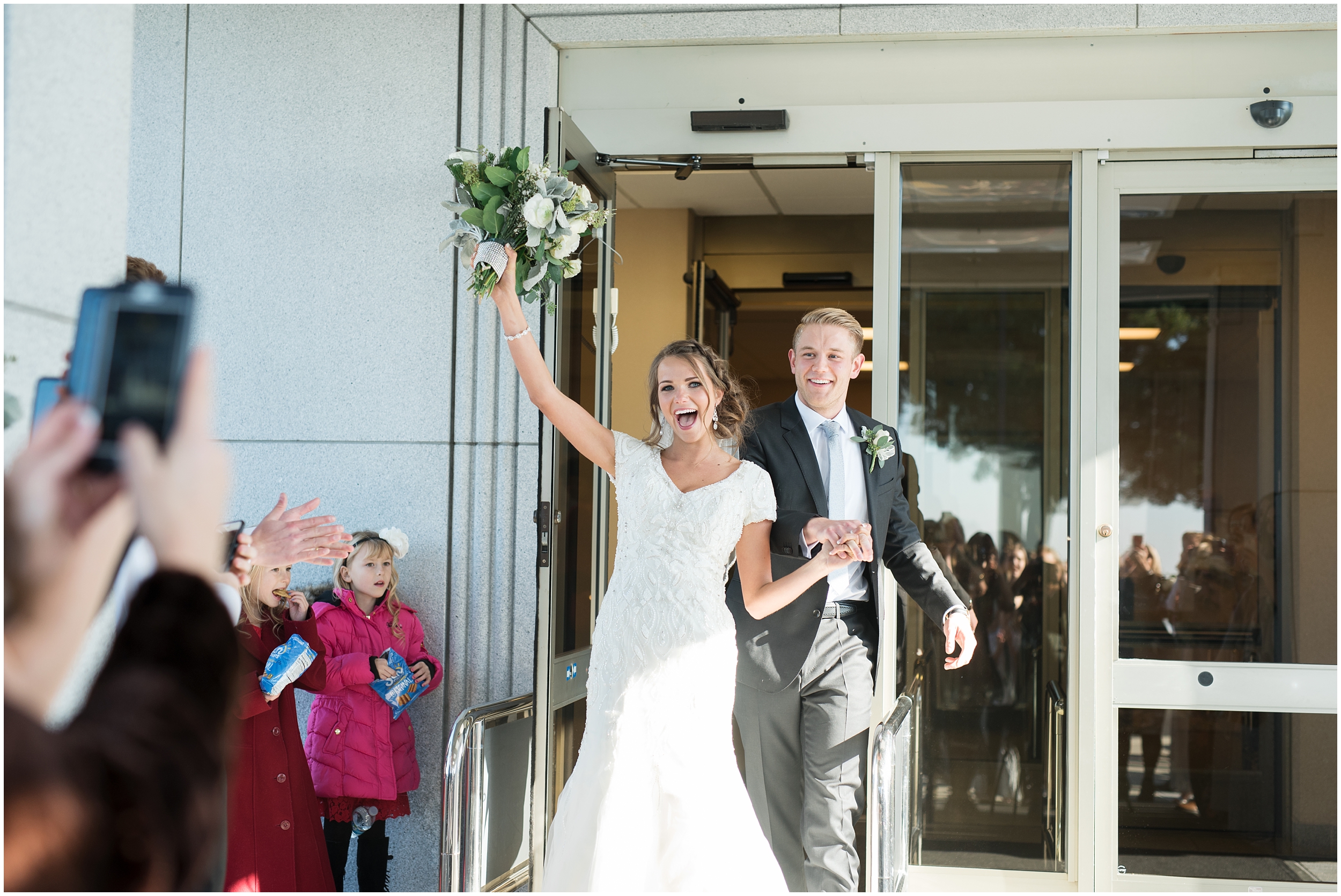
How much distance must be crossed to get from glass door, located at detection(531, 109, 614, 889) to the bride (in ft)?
2.73

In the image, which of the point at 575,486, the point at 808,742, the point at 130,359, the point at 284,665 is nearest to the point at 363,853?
the point at 284,665

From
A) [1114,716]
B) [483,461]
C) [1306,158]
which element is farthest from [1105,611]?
[483,461]

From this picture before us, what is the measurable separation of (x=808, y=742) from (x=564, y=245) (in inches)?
70.2

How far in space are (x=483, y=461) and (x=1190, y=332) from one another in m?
3.02

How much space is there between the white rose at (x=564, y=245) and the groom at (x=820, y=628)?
3.00 feet

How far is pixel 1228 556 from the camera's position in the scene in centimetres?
434

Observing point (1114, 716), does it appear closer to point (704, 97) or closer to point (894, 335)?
point (894, 335)

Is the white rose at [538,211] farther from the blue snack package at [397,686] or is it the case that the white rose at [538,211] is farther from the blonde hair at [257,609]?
the blue snack package at [397,686]

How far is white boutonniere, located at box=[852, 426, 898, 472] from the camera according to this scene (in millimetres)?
3695

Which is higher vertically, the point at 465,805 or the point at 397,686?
the point at 397,686

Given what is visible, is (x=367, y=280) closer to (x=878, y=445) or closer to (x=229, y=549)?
(x=878, y=445)

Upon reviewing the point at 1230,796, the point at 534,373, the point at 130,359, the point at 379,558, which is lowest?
the point at 1230,796

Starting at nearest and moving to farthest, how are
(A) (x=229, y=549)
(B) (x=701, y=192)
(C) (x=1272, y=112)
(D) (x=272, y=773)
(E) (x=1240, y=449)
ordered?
(A) (x=229, y=549), (D) (x=272, y=773), (C) (x=1272, y=112), (E) (x=1240, y=449), (B) (x=701, y=192)

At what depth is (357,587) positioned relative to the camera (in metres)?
3.87
